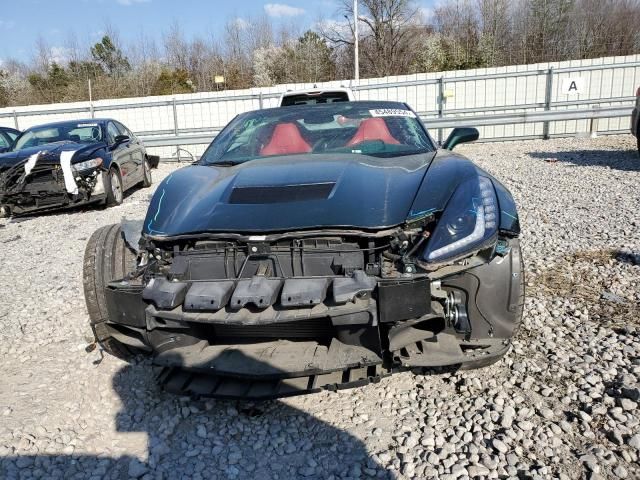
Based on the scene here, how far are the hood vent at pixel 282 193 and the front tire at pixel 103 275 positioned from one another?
918 mm

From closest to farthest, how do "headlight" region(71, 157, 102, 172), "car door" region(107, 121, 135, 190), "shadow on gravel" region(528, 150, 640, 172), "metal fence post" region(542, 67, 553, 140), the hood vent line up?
the hood vent
"headlight" region(71, 157, 102, 172)
"car door" region(107, 121, 135, 190)
"shadow on gravel" region(528, 150, 640, 172)
"metal fence post" region(542, 67, 553, 140)

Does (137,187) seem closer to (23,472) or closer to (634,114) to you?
(23,472)

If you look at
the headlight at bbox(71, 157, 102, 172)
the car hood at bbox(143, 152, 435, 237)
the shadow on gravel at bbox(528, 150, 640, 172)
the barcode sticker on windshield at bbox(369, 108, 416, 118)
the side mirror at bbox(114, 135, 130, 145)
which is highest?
the barcode sticker on windshield at bbox(369, 108, 416, 118)

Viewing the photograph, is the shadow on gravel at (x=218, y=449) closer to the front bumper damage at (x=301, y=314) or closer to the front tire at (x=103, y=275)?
the front bumper damage at (x=301, y=314)

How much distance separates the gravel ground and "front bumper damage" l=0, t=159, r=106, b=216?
365cm

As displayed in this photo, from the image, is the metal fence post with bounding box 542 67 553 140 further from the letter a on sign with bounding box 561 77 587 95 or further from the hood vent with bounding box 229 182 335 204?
the hood vent with bounding box 229 182 335 204

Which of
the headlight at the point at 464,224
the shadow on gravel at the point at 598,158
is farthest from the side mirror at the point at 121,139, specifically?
the shadow on gravel at the point at 598,158

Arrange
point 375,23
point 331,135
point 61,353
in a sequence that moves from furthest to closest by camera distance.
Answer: point 375,23 → point 331,135 → point 61,353

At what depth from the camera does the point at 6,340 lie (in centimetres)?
341

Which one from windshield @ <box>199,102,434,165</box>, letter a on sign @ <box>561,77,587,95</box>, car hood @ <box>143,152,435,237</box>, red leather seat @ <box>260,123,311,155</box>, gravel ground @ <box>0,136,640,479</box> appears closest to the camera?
gravel ground @ <box>0,136,640,479</box>

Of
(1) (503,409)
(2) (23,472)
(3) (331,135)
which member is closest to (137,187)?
(3) (331,135)

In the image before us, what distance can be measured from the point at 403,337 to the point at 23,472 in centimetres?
176

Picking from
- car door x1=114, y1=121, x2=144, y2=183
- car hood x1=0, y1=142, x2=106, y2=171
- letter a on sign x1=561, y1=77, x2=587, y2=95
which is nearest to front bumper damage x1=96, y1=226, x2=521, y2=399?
car hood x1=0, y1=142, x2=106, y2=171

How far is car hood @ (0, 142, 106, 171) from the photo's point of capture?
6.96m
